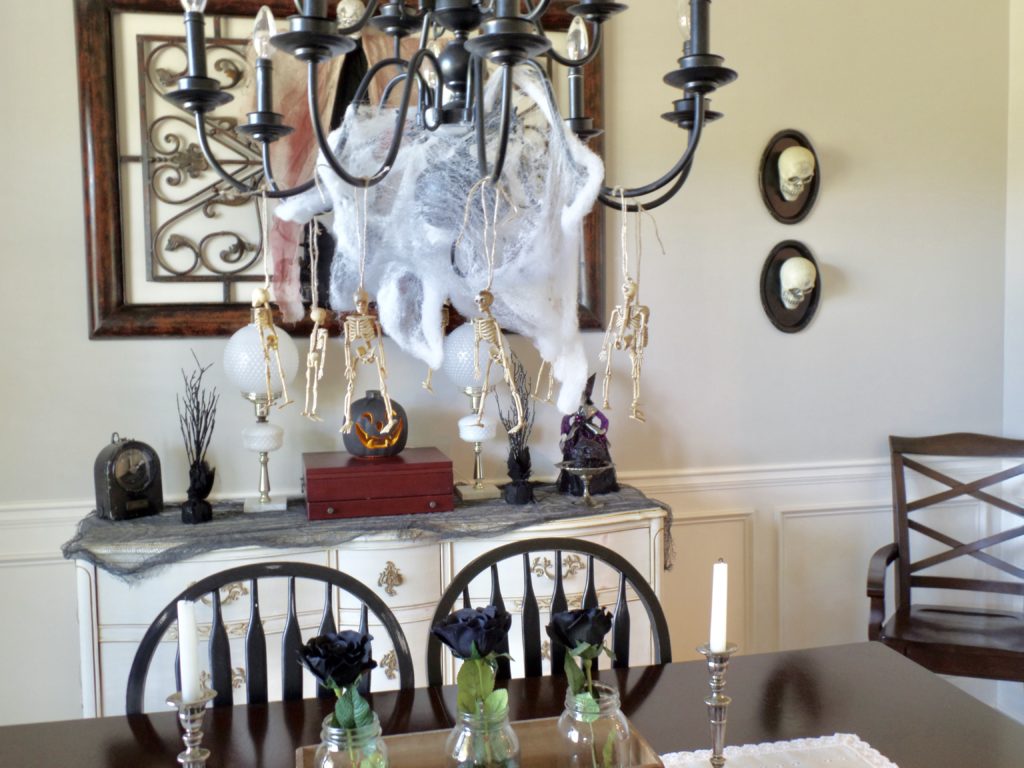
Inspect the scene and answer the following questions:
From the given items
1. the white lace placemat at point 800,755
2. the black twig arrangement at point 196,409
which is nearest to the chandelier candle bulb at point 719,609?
the white lace placemat at point 800,755

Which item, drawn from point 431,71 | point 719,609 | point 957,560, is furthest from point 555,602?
point 957,560

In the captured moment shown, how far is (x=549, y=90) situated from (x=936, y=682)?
3.80ft

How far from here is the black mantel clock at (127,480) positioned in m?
2.23

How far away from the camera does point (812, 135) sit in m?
2.84

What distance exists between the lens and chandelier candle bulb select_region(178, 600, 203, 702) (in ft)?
3.34

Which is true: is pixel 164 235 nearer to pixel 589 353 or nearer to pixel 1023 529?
pixel 589 353

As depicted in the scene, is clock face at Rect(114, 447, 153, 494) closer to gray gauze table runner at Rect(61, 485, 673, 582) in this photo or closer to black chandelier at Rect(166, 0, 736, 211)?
gray gauze table runner at Rect(61, 485, 673, 582)

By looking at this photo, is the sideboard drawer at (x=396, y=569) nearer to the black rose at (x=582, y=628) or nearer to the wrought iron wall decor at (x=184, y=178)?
the wrought iron wall decor at (x=184, y=178)

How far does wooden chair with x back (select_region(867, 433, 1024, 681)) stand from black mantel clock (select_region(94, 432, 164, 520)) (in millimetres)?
1930

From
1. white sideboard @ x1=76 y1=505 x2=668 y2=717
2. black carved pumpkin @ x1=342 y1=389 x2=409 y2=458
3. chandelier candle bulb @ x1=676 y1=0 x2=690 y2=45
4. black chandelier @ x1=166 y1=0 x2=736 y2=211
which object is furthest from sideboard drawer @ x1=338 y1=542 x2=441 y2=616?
chandelier candle bulb @ x1=676 y1=0 x2=690 y2=45

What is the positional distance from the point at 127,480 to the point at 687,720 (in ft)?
4.89

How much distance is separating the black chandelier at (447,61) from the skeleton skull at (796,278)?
1632mm

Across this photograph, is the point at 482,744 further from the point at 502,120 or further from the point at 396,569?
the point at 396,569

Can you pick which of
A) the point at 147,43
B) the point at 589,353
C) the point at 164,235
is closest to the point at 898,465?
the point at 589,353
